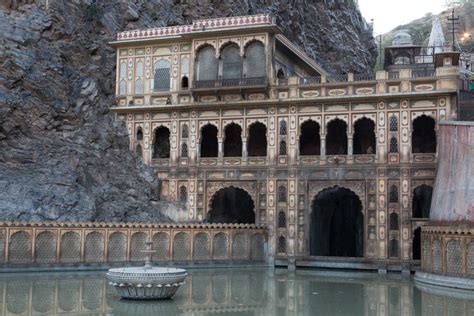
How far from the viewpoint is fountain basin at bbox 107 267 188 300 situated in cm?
1581

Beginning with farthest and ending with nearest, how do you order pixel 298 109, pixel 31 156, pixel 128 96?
pixel 128 96 → pixel 298 109 → pixel 31 156

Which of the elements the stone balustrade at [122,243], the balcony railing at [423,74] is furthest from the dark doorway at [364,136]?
the stone balustrade at [122,243]

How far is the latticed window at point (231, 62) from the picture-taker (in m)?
31.5

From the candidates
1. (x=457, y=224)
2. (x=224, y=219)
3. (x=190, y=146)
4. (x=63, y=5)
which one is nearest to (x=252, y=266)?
(x=224, y=219)

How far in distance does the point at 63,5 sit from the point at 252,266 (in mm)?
18192

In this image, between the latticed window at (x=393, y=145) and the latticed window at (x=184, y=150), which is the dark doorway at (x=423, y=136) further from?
the latticed window at (x=184, y=150)

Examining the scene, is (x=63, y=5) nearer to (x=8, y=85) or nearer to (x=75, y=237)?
(x=8, y=85)

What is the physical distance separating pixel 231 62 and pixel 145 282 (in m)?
18.1

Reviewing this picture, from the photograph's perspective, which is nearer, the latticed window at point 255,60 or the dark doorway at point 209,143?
the latticed window at point 255,60

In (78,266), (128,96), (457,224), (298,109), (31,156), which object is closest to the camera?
(457,224)

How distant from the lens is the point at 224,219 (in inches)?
1326

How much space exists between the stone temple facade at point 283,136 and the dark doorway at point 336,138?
0.25 ft

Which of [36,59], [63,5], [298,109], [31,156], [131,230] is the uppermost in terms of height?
[63,5]

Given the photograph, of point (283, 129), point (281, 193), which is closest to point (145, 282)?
point (281, 193)
